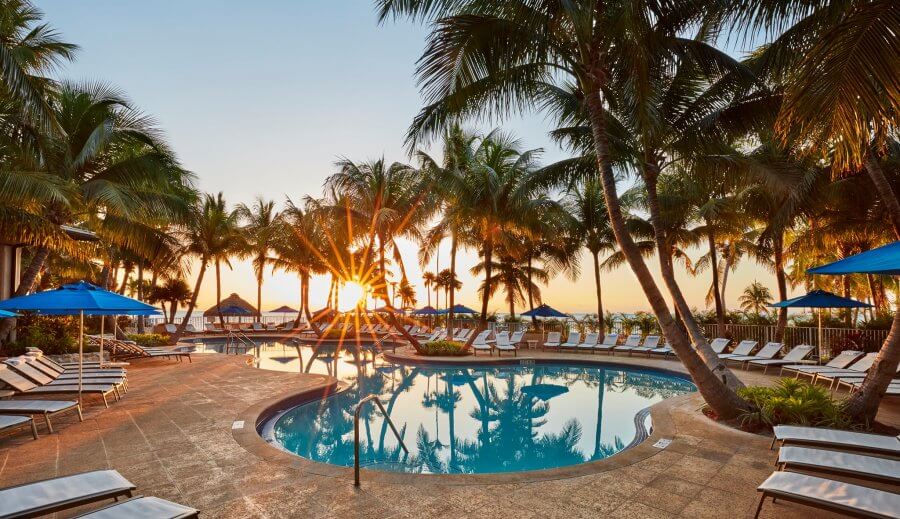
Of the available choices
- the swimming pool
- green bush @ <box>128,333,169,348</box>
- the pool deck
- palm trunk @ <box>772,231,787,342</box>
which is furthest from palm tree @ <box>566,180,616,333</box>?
green bush @ <box>128,333,169,348</box>

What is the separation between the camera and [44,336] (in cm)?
1211

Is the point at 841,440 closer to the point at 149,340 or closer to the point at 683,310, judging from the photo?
the point at 683,310

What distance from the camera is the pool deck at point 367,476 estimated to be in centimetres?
376

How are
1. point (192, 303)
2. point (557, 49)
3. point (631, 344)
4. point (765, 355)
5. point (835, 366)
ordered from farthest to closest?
point (192, 303) < point (631, 344) < point (765, 355) < point (835, 366) < point (557, 49)

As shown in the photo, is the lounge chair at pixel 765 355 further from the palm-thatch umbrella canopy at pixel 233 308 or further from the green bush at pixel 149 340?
the palm-thatch umbrella canopy at pixel 233 308

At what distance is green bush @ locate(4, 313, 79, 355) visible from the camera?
1165cm

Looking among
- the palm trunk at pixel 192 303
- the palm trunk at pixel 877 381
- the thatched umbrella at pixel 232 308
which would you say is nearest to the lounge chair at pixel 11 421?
the palm trunk at pixel 877 381

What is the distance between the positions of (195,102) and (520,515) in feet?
36.6

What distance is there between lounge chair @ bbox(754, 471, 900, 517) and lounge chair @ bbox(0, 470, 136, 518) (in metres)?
4.74

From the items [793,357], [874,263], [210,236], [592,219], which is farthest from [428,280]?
[874,263]

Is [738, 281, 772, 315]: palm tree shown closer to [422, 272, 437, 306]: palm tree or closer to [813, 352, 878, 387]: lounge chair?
[422, 272, 437, 306]: palm tree

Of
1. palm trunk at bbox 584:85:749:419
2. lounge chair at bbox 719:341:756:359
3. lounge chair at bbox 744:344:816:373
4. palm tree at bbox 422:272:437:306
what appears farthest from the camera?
palm tree at bbox 422:272:437:306

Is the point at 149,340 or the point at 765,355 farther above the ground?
the point at 149,340

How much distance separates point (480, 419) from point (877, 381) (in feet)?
19.8
